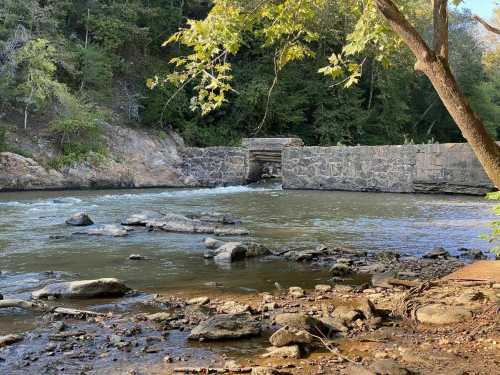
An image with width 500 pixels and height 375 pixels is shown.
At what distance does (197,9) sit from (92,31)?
6.41 meters

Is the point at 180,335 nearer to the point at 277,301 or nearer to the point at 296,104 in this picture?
the point at 277,301

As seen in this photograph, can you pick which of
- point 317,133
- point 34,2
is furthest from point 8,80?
point 317,133

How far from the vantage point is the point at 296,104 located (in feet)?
84.4

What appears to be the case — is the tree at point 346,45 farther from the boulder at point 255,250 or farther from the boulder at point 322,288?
the boulder at point 255,250

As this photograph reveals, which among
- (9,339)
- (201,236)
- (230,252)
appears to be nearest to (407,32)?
(9,339)

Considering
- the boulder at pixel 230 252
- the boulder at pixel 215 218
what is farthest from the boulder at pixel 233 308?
the boulder at pixel 215 218

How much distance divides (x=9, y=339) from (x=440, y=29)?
12.0ft

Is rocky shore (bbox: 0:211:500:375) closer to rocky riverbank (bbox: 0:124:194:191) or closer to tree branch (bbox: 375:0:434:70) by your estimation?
tree branch (bbox: 375:0:434:70)

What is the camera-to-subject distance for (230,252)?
718cm

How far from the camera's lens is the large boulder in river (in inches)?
→ 206

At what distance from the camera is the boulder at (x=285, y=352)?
3658 millimetres

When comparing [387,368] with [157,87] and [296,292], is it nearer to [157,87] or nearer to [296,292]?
[296,292]

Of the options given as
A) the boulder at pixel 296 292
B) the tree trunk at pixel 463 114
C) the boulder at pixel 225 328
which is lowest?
the boulder at pixel 296 292

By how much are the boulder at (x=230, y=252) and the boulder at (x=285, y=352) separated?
3404mm
